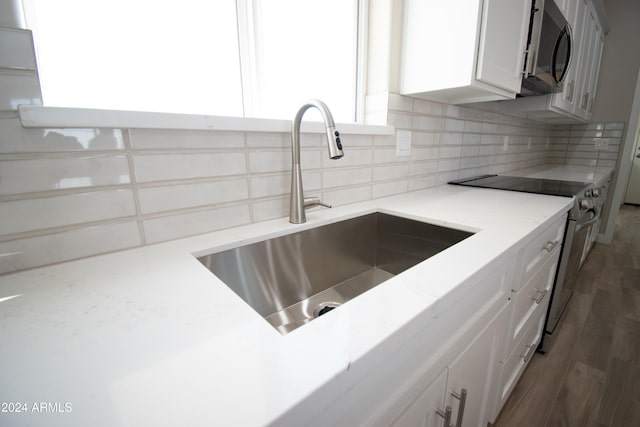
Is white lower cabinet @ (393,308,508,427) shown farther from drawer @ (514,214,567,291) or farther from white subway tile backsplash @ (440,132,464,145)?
white subway tile backsplash @ (440,132,464,145)

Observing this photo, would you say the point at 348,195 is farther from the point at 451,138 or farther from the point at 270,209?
the point at 451,138

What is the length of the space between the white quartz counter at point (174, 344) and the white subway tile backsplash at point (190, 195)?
0.44ft

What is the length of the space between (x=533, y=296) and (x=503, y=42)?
101 centimetres

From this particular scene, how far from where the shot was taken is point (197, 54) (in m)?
0.83

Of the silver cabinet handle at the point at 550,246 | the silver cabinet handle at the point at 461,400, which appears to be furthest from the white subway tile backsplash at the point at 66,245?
the silver cabinet handle at the point at 550,246

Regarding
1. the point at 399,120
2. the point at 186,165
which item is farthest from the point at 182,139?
the point at 399,120

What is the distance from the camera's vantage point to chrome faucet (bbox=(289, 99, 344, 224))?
660mm

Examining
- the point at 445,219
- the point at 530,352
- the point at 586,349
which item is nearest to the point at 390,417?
the point at 445,219

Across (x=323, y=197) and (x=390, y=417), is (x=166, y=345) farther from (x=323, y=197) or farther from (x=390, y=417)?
(x=323, y=197)

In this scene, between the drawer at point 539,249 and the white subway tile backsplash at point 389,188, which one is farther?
the white subway tile backsplash at point 389,188

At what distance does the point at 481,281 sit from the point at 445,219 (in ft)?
1.04

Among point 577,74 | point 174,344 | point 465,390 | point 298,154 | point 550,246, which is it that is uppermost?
point 577,74

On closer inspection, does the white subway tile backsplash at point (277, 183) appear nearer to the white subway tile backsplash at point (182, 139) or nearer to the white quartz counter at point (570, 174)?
the white subway tile backsplash at point (182, 139)

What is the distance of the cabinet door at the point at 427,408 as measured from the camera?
1.56ft
